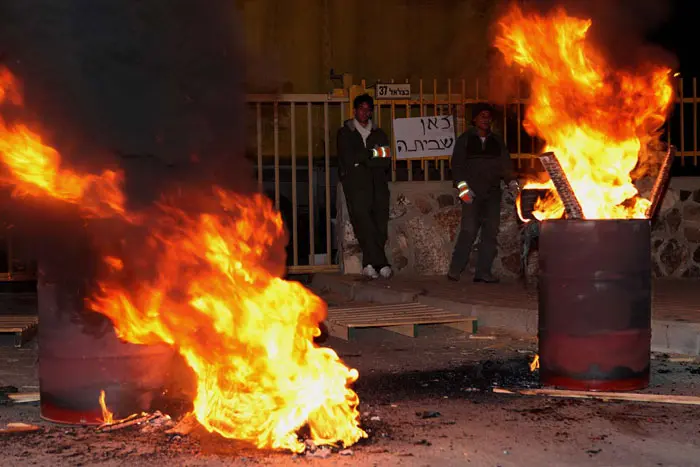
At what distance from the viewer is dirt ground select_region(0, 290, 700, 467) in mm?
4512

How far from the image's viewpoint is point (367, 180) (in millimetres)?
11320

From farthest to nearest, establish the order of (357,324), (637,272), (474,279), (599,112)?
(474,279) → (357,324) → (599,112) → (637,272)

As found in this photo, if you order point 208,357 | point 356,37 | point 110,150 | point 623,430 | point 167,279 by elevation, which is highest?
point 356,37

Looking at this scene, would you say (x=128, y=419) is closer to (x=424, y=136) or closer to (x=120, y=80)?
(x=120, y=80)

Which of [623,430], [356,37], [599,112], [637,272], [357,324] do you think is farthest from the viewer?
[356,37]

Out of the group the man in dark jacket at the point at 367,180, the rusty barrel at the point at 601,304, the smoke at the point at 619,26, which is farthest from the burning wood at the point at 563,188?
the man in dark jacket at the point at 367,180

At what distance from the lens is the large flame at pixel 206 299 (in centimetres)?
500

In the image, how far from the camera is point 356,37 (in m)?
14.9

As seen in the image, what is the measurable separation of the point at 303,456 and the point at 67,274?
1667 mm

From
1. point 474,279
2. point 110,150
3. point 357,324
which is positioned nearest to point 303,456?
point 110,150

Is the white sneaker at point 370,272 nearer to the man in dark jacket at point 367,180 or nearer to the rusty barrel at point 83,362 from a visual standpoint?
the man in dark jacket at point 367,180

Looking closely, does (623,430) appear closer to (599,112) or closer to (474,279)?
(599,112)

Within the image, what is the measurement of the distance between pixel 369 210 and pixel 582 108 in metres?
4.73

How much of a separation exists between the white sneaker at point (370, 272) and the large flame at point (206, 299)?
6.08 m
